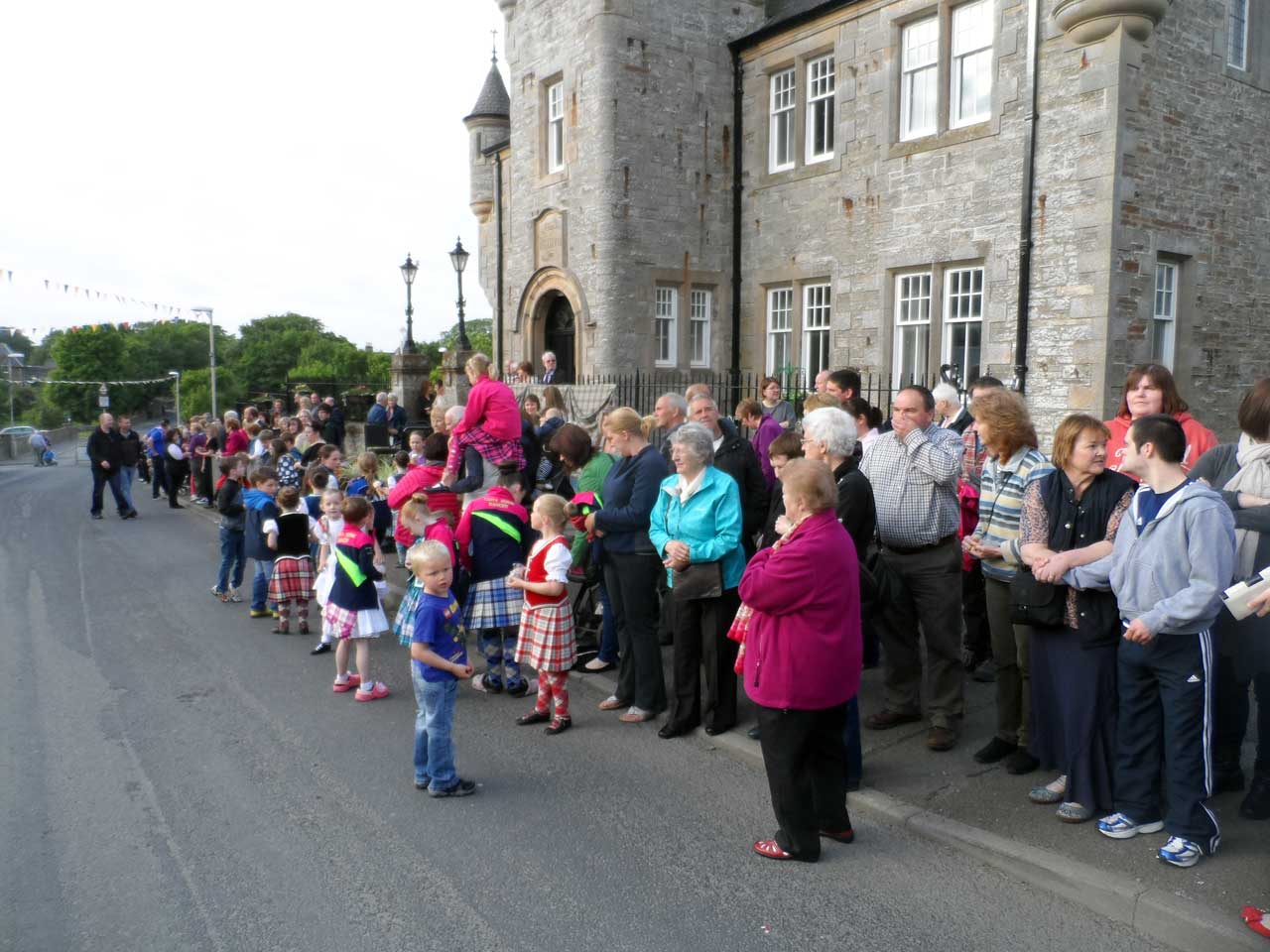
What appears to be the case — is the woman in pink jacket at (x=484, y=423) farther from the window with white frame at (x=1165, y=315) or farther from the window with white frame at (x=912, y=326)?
the window with white frame at (x=1165, y=315)

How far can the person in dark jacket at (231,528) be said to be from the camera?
10375mm

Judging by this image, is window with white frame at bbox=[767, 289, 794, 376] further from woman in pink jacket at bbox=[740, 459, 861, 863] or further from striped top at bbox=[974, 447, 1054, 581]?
woman in pink jacket at bbox=[740, 459, 861, 863]

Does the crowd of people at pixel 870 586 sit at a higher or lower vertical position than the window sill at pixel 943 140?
lower

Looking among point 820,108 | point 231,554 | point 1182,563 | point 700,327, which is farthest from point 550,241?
Answer: point 1182,563

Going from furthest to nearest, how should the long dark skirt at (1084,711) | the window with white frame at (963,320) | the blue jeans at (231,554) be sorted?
the window with white frame at (963,320)
the blue jeans at (231,554)
the long dark skirt at (1084,711)

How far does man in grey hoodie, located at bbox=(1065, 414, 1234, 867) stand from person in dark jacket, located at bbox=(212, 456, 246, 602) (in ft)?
29.3

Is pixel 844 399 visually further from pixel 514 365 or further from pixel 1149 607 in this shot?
pixel 514 365

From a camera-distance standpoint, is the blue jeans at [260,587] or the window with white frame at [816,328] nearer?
the blue jeans at [260,587]

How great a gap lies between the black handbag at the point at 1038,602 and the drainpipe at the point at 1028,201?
29.8 feet

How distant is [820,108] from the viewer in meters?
16.6

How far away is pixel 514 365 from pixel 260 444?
26.3ft

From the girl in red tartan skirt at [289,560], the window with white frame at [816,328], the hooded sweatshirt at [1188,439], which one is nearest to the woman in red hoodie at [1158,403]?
the hooded sweatshirt at [1188,439]

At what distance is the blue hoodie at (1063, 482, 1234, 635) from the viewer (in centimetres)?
395

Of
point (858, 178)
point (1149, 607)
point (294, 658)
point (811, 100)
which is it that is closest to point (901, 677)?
point (1149, 607)
